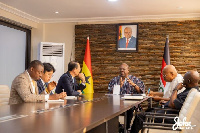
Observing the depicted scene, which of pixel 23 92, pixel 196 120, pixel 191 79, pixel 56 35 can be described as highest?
pixel 56 35

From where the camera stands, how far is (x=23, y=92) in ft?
11.6

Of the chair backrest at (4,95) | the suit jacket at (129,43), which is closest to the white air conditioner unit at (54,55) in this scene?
the suit jacket at (129,43)

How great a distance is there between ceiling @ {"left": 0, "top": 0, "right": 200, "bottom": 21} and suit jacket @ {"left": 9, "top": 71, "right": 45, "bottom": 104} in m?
3.25

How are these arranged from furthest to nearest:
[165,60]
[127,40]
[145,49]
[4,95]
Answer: [127,40], [145,49], [165,60], [4,95]

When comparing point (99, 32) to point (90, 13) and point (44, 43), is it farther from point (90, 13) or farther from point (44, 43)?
point (44, 43)

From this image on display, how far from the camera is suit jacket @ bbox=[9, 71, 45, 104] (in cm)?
352

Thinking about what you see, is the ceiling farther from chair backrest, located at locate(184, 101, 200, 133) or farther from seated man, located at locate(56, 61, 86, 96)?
chair backrest, located at locate(184, 101, 200, 133)

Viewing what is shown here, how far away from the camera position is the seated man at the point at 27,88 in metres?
3.53

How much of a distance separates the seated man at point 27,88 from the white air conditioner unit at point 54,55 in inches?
167

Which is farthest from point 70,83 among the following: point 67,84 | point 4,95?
point 4,95

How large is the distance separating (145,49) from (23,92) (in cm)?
488

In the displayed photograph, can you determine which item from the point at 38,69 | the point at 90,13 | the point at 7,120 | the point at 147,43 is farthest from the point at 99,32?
the point at 7,120

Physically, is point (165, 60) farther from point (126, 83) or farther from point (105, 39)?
point (126, 83)

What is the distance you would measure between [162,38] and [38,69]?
473cm
